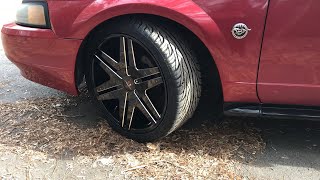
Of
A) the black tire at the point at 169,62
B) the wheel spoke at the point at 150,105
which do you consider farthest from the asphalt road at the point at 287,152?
the wheel spoke at the point at 150,105

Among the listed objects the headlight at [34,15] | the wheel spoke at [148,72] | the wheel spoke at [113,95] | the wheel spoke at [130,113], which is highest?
the headlight at [34,15]

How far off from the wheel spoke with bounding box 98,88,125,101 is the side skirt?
2.40 feet

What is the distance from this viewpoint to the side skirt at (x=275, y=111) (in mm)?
2469

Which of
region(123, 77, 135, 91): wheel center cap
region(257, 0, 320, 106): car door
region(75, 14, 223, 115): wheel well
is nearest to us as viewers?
region(257, 0, 320, 106): car door

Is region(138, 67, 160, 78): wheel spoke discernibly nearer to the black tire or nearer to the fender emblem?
the black tire

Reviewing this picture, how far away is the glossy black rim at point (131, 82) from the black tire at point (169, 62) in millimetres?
38

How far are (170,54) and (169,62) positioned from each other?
0.17 ft

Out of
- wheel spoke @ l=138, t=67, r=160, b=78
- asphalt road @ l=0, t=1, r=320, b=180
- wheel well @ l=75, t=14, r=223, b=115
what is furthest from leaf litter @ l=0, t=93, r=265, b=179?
wheel spoke @ l=138, t=67, r=160, b=78

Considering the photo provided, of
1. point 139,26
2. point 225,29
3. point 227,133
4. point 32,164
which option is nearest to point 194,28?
point 225,29

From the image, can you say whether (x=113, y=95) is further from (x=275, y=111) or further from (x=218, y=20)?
(x=275, y=111)

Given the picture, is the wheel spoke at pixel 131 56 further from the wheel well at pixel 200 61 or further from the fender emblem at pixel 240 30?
the fender emblem at pixel 240 30

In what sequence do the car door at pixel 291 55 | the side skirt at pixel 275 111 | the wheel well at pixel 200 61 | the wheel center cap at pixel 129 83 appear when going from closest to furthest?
the car door at pixel 291 55
the side skirt at pixel 275 111
the wheel well at pixel 200 61
the wheel center cap at pixel 129 83

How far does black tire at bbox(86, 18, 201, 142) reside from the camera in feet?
8.26

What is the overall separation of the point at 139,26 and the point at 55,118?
45.1 inches
